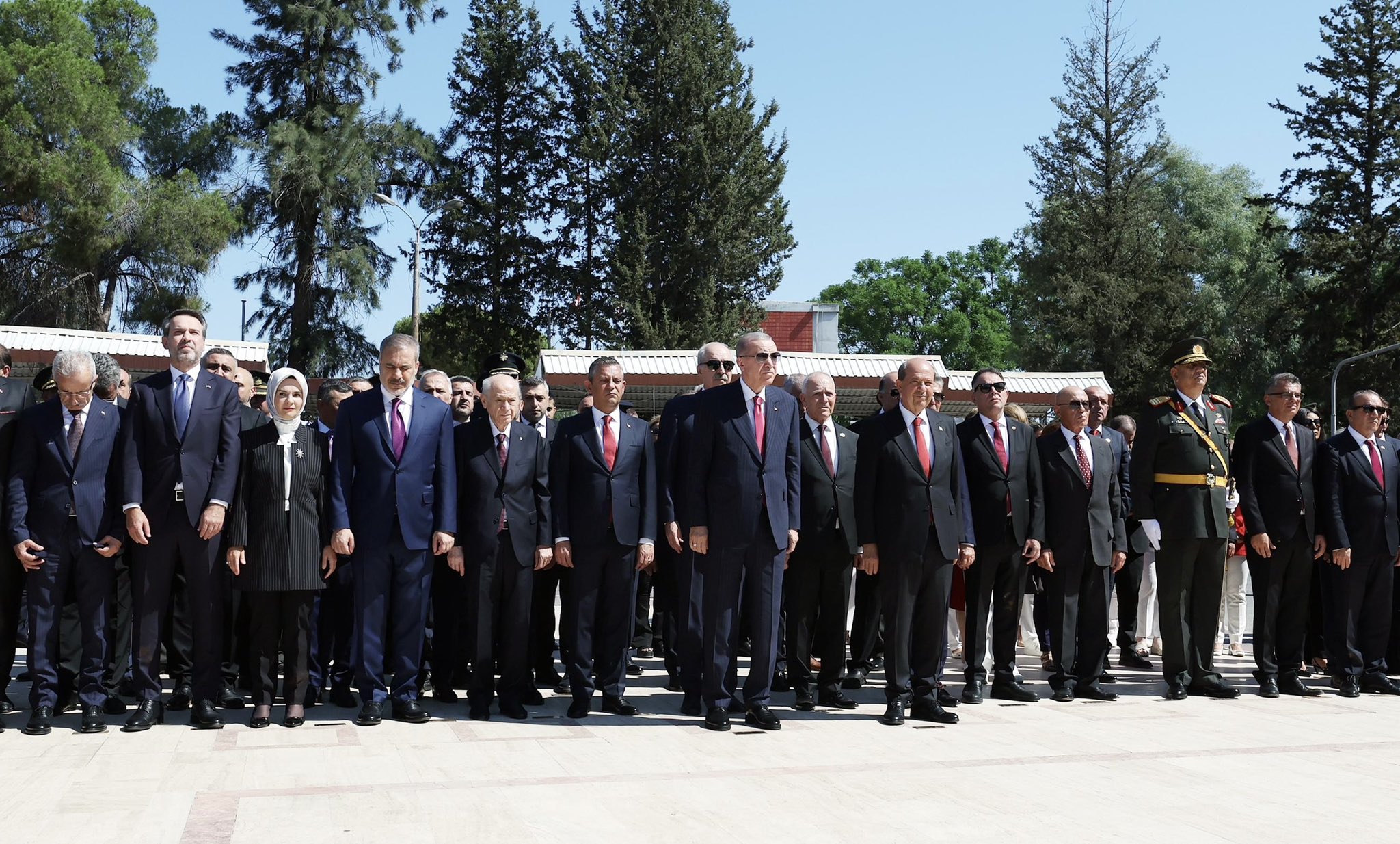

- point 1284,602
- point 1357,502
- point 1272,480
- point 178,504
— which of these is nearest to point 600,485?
point 178,504

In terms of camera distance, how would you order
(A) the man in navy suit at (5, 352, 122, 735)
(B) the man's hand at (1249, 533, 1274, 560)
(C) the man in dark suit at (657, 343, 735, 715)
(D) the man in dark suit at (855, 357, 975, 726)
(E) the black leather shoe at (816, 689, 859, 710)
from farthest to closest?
1. (B) the man's hand at (1249, 533, 1274, 560)
2. (E) the black leather shoe at (816, 689, 859, 710)
3. (C) the man in dark suit at (657, 343, 735, 715)
4. (D) the man in dark suit at (855, 357, 975, 726)
5. (A) the man in navy suit at (5, 352, 122, 735)

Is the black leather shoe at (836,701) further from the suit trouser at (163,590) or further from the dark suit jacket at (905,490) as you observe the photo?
the suit trouser at (163,590)

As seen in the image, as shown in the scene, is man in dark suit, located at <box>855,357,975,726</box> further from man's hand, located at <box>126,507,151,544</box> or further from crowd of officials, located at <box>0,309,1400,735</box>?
man's hand, located at <box>126,507,151,544</box>

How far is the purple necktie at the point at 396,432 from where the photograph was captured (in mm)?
6938

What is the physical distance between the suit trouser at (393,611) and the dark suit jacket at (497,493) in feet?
1.08

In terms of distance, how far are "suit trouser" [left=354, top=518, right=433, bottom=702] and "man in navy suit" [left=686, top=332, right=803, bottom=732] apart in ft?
5.20

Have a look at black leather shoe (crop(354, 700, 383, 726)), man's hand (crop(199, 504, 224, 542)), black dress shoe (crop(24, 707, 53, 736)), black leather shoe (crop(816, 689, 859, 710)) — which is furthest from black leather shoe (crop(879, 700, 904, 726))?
black dress shoe (crop(24, 707, 53, 736))

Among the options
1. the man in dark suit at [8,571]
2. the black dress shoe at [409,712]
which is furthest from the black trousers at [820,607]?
the man in dark suit at [8,571]

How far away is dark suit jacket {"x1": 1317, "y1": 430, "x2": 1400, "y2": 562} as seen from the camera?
841cm

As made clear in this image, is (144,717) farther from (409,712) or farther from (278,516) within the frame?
(409,712)

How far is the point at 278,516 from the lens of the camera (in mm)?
6863

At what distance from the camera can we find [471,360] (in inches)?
1613

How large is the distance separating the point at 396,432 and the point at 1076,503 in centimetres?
422

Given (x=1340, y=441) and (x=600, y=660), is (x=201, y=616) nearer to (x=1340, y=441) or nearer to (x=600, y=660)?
(x=600, y=660)
